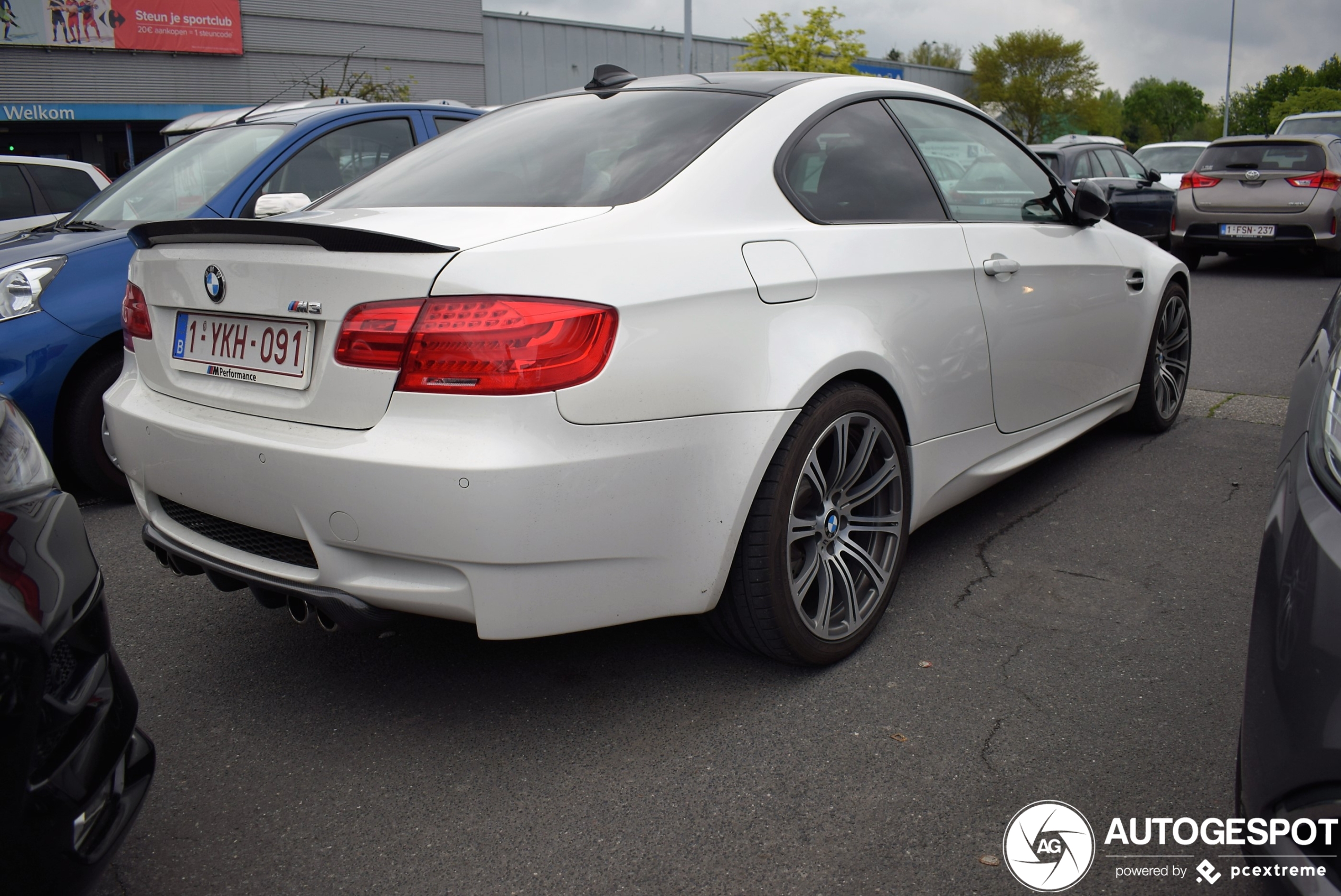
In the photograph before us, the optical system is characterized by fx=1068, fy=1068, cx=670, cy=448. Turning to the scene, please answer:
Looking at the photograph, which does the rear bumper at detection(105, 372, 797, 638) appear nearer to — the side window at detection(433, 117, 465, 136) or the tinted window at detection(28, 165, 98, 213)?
the side window at detection(433, 117, 465, 136)

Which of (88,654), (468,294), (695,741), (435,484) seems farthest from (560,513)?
(88,654)

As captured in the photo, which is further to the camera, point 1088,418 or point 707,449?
point 1088,418

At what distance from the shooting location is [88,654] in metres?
1.68

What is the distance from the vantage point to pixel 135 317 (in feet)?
9.23

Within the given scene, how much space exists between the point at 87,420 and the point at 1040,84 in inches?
2690

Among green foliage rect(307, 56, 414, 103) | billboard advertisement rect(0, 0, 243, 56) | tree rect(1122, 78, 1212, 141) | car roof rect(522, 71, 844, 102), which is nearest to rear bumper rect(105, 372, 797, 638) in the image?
car roof rect(522, 71, 844, 102)

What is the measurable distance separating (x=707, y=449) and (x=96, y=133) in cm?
2870

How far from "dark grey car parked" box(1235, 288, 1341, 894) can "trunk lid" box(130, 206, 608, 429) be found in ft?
4.99

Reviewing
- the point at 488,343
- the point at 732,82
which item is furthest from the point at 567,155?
the point at 488,343

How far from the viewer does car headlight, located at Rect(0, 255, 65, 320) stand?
4145 mm

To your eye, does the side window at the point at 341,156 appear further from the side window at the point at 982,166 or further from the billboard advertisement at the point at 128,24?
the billboard advertisement at the point at 128,24

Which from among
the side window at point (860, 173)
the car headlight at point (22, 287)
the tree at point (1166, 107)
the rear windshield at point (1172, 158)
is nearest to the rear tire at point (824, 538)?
the side window at point (860, 173)

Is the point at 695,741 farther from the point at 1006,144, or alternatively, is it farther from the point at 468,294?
the point at 1006,144

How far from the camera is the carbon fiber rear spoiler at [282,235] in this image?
2.21 metres
